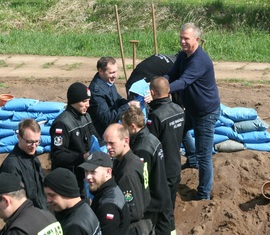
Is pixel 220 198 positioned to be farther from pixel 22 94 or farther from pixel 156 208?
pixel 22 94

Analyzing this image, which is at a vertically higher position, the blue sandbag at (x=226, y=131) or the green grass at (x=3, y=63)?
the blue sandbag at (x=226, y=131)

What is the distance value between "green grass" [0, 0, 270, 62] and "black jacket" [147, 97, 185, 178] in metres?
8.88

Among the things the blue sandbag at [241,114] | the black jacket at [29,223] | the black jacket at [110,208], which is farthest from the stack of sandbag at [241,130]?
the black jacket at [29,223]

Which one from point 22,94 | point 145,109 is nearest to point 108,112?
point 145,109

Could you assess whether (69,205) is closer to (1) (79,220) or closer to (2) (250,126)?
(1) (79,220)

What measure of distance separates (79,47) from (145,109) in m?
9.81

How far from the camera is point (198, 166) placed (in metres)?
11.0

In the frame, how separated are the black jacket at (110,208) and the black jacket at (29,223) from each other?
65cm

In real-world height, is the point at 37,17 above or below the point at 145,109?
below

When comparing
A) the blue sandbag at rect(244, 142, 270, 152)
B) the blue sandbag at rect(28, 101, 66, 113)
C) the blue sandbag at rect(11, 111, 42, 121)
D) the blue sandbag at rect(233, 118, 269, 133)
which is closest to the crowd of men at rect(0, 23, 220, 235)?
the blue sandbag at rect(233, 118, 269, 133)

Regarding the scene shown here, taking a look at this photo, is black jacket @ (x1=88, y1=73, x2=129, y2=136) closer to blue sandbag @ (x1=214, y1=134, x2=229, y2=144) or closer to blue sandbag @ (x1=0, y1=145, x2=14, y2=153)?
blue sandbag @ (x1=214, y1=134, x2=229, y2=144)

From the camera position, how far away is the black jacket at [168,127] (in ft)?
29.4

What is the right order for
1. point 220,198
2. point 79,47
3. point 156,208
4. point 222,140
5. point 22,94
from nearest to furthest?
point 156,208
point 220,198
point 222,140
point 22,94
point 79,47

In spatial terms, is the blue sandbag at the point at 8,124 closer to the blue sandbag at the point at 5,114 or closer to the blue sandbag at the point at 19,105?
the blue sandbag at the point at 5,114
